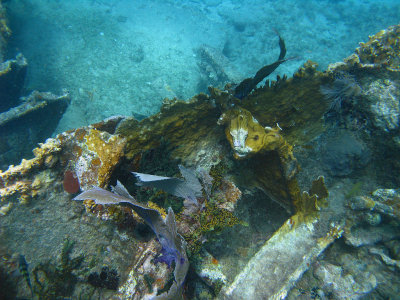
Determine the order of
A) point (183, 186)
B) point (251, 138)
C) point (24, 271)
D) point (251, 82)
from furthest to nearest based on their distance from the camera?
point (251, 82) → point (251, 138) → point (183, 186) → point (24, 271)

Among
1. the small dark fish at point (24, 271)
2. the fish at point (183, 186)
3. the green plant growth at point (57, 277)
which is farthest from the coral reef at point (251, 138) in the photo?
the small dark fish at point (24, 271)

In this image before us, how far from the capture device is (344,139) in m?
3.74

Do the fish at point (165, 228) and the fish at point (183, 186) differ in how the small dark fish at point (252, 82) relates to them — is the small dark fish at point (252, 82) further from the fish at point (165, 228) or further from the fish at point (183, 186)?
the fish at point (165, 228)

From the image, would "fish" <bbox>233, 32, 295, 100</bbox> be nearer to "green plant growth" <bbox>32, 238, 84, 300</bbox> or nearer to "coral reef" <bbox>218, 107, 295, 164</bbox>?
"coral reef" <bbox>218, 107, 295, 164</bbox>

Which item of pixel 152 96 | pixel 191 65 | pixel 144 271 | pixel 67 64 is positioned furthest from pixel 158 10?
pixel 144 271

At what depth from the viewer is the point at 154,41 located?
13414 mm

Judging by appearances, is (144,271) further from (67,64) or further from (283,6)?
(283,6)

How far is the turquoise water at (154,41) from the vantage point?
9547mm

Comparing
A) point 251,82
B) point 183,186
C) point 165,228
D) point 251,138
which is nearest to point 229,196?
point 183,186

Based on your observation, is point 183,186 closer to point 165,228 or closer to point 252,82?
point 165,228

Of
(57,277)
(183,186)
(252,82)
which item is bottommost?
(57,277)

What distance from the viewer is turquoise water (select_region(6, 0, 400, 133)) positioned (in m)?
9.55

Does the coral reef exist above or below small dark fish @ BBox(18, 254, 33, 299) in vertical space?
above

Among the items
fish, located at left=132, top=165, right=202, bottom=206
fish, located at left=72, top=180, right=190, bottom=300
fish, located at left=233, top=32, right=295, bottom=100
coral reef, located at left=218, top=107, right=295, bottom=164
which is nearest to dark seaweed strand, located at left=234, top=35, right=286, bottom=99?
fish, located at left=233, top=32, right=295, bottom=100
